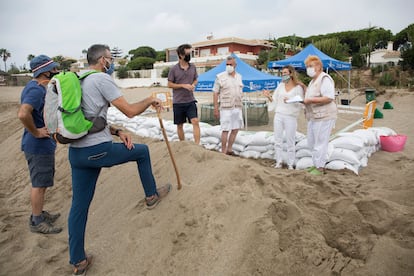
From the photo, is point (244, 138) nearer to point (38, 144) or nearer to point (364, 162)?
point (364, 162)

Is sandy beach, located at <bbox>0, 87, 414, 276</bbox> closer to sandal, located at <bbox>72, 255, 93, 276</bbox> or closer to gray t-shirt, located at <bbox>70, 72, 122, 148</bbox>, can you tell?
sandal, located at <bbox>72, 255, 93, 276</bbox>

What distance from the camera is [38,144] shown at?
278 cm

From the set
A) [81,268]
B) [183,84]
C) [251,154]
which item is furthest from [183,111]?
[81,268]

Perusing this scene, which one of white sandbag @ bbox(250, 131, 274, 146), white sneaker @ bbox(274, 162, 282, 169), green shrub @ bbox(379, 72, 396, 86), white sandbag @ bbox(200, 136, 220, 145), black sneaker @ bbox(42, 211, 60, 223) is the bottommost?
black sneaker @ bbox(42, 211, 60, 223)

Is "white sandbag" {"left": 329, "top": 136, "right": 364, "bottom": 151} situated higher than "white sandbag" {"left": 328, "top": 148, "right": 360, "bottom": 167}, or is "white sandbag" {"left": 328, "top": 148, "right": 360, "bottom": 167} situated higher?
"white sandbag" {"left": 329, "top": 136, "right": 364, "bottom": 151}

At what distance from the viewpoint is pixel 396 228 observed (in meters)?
1.97

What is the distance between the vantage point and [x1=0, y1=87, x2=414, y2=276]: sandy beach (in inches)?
72.8

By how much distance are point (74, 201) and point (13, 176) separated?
409 centimetres

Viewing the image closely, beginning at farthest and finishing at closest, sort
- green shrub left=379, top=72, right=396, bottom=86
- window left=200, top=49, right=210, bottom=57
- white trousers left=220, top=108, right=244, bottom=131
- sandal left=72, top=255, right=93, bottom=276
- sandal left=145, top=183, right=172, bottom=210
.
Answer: window left=200, top=49, right=210, bottom=57, green shrub left=379, top=72, right=396, bottom=86, white trousers left=220, top=108, right=244, bottom=131, sandal left=145, top=183, right=172, bottom=210, sandal left=72, top=255, right=93, bottom=276

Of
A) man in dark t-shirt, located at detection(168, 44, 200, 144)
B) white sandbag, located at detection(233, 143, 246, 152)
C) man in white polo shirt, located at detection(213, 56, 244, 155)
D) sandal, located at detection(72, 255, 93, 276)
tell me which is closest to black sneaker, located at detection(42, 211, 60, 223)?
sandal, located at detection(72, 255, 93, 276)

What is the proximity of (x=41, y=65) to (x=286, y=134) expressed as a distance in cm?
298

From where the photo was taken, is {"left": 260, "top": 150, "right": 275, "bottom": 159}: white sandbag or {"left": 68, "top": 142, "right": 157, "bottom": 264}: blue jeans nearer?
{"left": 68, "top": 142, "right": 157, "bottom": 264}: blue jeans

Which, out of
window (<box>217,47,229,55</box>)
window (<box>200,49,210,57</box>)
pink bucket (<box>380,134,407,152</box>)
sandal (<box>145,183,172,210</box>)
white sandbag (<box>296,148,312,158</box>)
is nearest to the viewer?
sandal (<box>145,183,172,210</box>)

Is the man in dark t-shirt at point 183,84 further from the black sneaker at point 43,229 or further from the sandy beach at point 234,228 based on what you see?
the black sneaker at point 43,229
